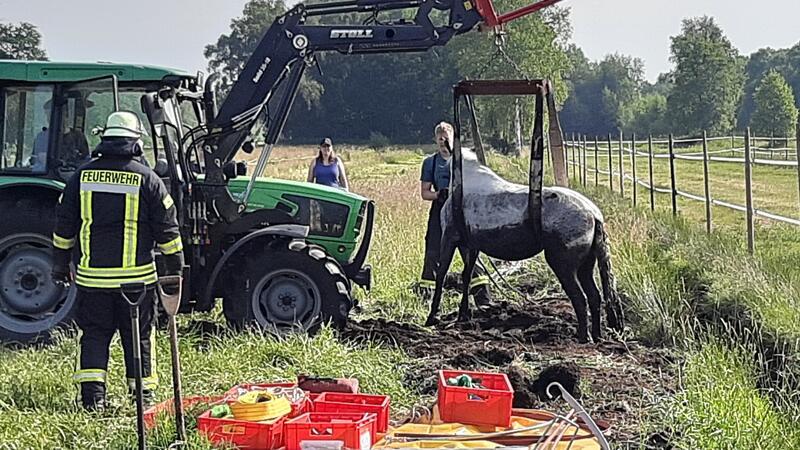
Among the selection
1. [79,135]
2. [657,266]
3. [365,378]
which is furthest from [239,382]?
[657,266]

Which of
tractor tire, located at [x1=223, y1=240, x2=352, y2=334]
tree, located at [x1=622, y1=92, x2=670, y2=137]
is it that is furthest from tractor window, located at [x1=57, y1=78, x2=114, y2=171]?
tree, located at [x1=622, y1=92, x2=670, y2=137]

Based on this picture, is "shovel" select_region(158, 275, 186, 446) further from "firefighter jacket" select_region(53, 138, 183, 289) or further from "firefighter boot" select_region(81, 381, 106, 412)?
"firefighter boot" select_region(81, 381, 106, 412)

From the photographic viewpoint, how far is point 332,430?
16.1 ft

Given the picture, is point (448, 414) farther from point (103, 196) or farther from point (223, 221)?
point (223, 221)

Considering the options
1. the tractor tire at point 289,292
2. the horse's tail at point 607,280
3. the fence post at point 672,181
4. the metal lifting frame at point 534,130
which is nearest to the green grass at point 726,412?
the horse's tail at point 607,280

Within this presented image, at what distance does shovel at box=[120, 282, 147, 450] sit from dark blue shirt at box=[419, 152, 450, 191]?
13.9ft

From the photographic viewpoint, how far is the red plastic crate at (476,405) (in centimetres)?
559

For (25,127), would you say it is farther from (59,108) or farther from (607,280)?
(607,280)

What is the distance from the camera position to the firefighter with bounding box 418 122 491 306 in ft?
30.8

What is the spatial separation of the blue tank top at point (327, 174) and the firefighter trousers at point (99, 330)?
467cm

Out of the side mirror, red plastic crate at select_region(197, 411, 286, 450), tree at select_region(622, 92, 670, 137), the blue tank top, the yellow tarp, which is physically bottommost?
the yellow tarp

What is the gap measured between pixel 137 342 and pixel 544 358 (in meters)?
3.51

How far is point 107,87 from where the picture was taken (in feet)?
26.0

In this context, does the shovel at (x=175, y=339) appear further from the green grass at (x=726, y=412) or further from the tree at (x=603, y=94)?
the tree at (x=603, y=94)
